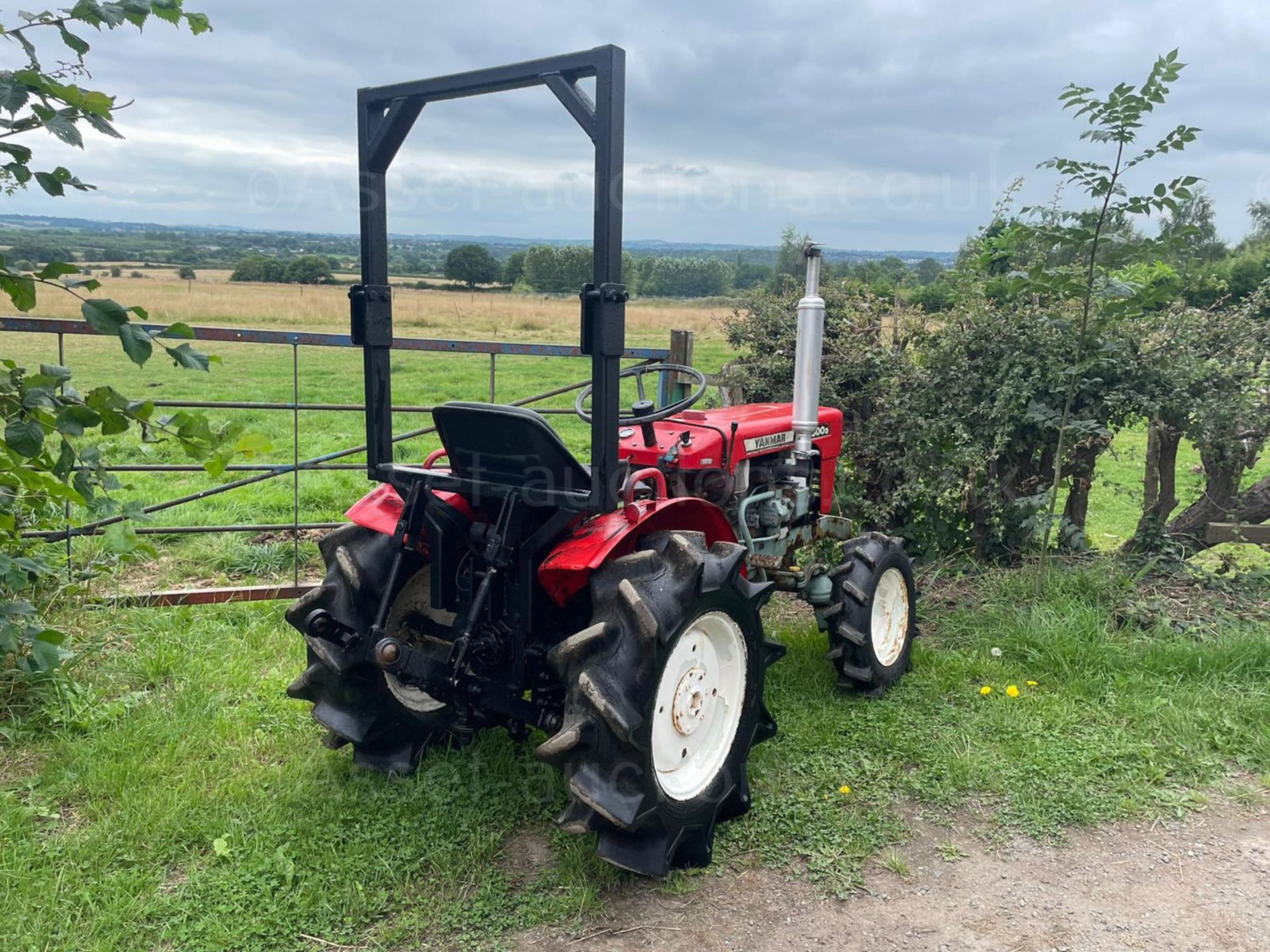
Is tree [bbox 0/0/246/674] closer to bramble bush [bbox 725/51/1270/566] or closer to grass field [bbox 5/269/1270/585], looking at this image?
grass field [bbox 5/269/1270/585]

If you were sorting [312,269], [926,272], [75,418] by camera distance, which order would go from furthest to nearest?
[926,272], [312,269], [75,418]

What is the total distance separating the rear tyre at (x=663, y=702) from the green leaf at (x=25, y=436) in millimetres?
1442

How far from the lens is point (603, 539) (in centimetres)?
290

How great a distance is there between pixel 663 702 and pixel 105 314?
1.82 m

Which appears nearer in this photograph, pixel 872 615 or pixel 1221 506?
pixel 872 615

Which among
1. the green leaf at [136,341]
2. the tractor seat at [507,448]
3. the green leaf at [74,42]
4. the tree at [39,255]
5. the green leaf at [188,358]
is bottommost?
the tractor seat at [507,448]

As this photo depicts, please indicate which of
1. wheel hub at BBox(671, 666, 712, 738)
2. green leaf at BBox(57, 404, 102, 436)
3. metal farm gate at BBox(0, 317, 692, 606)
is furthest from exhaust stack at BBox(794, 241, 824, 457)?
green leaf at BBox(57, 404, 102, 436)

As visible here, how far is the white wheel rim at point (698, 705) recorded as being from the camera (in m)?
2.89

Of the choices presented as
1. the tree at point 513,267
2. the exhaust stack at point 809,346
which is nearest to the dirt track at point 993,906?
the exhaust stack at point 809,346

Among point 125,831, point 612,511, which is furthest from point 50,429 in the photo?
point 612,511

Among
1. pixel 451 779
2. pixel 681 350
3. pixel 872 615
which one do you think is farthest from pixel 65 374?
pixel 681 350

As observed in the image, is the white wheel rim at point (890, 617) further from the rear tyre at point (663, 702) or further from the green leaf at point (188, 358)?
the green leaf at point (188, 358)

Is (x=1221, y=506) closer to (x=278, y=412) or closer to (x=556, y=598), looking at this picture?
(x=556, y=598)

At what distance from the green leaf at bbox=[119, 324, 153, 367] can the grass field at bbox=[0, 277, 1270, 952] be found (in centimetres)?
91
